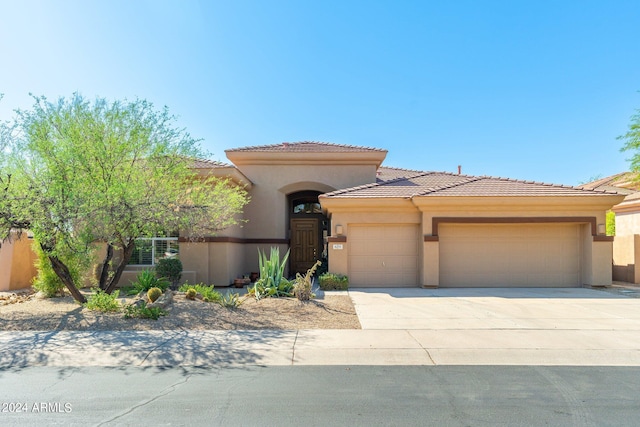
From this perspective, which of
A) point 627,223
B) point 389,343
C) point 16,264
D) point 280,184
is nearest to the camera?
point 389,343

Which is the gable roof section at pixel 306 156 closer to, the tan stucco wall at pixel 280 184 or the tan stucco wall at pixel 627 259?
the tan stucco wall at pixel 280 184

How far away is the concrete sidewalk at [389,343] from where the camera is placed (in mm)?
6371

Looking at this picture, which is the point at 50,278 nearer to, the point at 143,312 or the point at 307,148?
the point at 143,312

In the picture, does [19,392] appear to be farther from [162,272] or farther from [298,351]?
[162,272]

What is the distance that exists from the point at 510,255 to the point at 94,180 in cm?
1348

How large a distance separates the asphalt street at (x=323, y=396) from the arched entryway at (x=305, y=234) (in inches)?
498

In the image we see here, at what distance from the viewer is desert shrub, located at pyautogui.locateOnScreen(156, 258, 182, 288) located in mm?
13344

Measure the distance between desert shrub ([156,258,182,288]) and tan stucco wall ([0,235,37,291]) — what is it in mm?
5394

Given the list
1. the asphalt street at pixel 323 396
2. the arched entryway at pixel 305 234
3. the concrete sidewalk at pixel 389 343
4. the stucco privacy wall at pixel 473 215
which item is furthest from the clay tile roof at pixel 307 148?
the asphalt street at pixel 323 396

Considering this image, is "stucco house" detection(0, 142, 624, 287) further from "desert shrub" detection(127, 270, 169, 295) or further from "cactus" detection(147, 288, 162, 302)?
"cactus" detection(147, 288, 162, 302)

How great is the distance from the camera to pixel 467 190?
14.7 m

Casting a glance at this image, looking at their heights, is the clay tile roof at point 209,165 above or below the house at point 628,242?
above

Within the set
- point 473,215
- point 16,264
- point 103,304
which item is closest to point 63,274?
point 103,304

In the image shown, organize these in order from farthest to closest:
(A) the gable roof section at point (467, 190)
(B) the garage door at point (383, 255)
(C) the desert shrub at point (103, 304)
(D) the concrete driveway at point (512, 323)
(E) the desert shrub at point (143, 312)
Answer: (B) the garage door at point (383, 255), (A) the gable roof section at point (467, 190), (C) the desert shrub at point (103, 304), (E) the desert shrub at point (143, 312), (D) the concrete driveway at point (512, 323)
